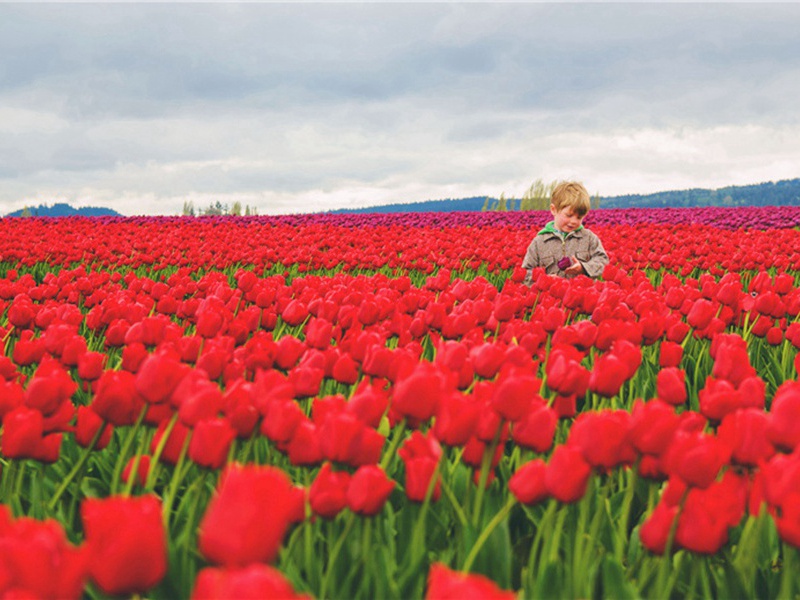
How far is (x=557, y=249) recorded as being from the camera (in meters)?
7.43

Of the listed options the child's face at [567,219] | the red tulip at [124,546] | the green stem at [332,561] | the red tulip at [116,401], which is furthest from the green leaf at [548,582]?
the child's face at [567,219]

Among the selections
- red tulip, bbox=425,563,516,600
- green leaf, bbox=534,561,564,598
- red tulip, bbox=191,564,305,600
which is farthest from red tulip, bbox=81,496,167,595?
green leaf, bbox=534,561,564,598

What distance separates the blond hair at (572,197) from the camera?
23.0 feet

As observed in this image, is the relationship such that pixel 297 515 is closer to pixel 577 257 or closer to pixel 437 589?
pixel 437 589

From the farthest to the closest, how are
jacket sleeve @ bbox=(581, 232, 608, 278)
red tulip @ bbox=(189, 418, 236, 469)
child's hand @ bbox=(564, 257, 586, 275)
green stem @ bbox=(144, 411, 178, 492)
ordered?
1. jacket sleeve @ bbox=(581, 232, 608, 278)
2. child's hand @ bbox=(564, 257, 586, 275)
3. green stem @ bbox=(144, 411, 178, 492)
4. red tulip @ bbox=(189, 418, 236, 469)

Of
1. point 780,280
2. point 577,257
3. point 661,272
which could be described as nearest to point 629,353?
point 780,280

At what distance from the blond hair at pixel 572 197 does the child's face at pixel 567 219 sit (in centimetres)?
4

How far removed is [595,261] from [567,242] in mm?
393

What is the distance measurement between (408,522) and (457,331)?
4.63 ft

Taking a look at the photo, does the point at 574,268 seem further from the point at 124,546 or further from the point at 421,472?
the point at 124,546

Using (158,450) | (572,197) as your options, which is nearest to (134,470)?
(158,450)

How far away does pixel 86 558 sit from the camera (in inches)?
36.4

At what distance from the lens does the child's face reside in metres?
7.07

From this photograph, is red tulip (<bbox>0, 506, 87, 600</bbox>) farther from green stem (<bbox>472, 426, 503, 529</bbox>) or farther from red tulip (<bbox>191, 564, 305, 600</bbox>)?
green stem (<bbox>472, 426, 503, 529</bbox>)
